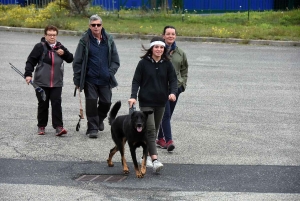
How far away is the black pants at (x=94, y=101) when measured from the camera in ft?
38.0

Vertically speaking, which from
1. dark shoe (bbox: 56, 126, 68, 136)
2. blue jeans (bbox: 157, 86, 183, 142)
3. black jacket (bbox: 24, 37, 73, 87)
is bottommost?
dark shoe (bbox: 56, 126, 68, 136)

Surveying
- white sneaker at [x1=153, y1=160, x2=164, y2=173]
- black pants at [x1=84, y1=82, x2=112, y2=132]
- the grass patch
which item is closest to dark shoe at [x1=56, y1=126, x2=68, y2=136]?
black pants at [x1=84, y1=82, x2=112, y2=132]

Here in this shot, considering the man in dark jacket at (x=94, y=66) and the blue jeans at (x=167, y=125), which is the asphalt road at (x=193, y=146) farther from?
the man in dark jacket at (x=94, y=66)

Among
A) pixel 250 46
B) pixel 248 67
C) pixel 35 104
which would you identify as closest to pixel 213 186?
pixel 35 104

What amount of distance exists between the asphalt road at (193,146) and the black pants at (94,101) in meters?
0.26

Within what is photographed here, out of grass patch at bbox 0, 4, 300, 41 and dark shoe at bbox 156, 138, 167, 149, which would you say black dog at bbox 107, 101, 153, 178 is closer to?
dark shoe at bbox 156, 138, 167, 149

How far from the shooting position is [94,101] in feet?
38.1

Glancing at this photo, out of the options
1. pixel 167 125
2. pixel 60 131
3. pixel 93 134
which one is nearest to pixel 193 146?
pixel 167 125

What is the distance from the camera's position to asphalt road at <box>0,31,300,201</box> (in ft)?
28.2

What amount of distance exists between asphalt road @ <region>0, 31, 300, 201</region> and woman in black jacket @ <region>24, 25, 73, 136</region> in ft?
0.82

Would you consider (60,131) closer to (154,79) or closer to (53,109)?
(53,109)

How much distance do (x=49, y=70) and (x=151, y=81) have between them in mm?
2405

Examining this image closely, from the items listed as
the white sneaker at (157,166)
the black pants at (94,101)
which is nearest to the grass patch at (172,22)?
the black pants at (94,101)

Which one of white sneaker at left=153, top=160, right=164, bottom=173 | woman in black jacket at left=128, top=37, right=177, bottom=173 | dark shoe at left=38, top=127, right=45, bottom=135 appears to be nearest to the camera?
white sneaker at left=153, top=160, right=164, bottom=173
